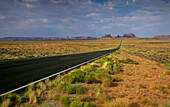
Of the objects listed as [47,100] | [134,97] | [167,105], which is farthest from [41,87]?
[167,105]

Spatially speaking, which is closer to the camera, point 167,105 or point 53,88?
point 167,105

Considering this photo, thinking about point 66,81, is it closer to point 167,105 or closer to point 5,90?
point 5,90

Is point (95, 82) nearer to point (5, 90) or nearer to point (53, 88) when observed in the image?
point (53, 88)

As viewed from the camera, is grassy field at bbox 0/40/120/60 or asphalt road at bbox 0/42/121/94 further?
grassy field at bbox 0/40/120/60

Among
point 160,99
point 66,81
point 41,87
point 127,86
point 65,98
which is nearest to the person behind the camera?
point 65,98

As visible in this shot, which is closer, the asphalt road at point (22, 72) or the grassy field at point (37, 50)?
the asphalt road at point (22, 72)

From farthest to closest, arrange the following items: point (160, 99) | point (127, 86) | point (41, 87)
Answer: point (127, 86), point (41, 87), point (160, 99)

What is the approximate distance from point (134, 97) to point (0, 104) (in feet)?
16.4

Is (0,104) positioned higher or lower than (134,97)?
higher

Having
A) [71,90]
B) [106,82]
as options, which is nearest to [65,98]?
[71,90]

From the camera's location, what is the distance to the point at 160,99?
4.94 m

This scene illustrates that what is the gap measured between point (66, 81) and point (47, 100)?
2.31 metres

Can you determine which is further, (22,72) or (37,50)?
(37,50)

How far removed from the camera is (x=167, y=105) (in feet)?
12.9
